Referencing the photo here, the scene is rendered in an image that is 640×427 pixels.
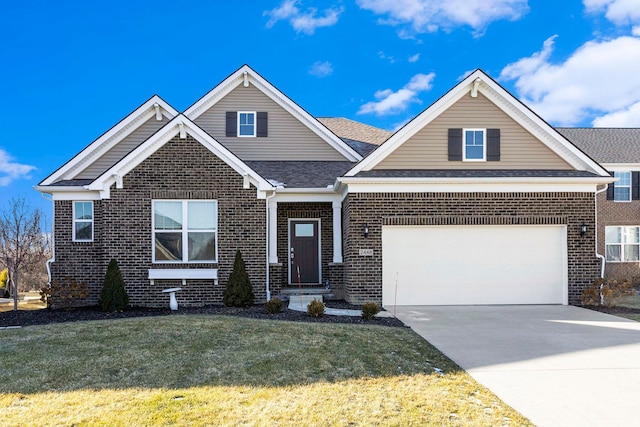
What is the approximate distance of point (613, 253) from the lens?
72.3 feet

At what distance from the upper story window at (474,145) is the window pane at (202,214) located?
725cm

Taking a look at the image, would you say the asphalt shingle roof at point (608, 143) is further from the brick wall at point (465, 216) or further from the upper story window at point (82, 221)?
the upper story window at point (82, 221)

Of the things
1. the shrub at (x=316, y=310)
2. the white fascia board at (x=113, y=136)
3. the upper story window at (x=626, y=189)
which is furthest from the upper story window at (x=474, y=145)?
the upper story window at (x=626, y=189)

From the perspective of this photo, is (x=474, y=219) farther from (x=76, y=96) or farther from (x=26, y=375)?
(x=76, y=96)

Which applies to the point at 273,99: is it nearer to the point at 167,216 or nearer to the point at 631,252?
the point at 167,216

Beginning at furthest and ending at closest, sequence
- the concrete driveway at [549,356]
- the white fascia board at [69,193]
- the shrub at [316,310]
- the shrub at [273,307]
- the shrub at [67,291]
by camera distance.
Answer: the white fascia board at [69,193] < the shrub at [67,291] < the shrub at [273,307] < the shrub at [316,310] < the concrete driveway at [549,356]

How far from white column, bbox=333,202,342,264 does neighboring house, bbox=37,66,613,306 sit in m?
0.61

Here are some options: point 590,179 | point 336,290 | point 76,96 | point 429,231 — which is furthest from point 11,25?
point 590,179

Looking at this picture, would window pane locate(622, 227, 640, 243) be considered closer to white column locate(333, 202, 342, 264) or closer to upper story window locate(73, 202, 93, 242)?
white column locate(333, 202, 342, 264)

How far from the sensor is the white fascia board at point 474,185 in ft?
42.8

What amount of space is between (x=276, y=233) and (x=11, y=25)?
41.5ft

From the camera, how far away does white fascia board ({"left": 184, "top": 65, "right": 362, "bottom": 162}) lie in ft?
53.6

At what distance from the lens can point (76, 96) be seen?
21406 mm

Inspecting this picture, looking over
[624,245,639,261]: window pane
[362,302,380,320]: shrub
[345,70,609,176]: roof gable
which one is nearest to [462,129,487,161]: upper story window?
[345,70,609,176]: roof gable
